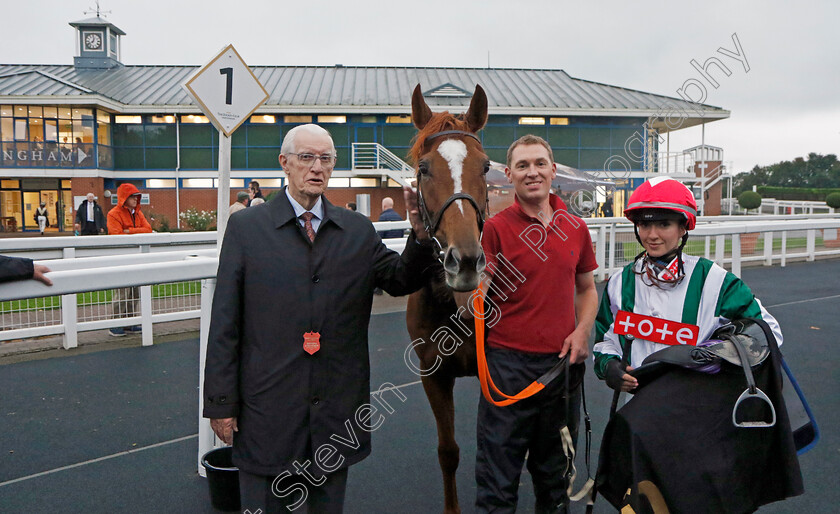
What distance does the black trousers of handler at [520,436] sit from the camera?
7.27 ft

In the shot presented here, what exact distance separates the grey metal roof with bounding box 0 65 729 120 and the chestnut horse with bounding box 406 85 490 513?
855 inches

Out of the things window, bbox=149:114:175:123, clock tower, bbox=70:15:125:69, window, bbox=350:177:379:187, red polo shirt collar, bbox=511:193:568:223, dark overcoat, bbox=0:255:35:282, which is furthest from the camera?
clock tower, bbox=70:15:125:69

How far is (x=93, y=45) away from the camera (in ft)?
94.9

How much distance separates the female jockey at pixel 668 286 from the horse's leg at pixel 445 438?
0.93m

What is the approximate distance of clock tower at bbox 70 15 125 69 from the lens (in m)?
28.8

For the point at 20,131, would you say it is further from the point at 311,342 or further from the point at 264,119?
the point at 311,342

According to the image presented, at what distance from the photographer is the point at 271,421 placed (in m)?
1.95

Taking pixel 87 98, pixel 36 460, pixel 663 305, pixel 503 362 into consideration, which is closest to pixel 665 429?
pixel 663 305

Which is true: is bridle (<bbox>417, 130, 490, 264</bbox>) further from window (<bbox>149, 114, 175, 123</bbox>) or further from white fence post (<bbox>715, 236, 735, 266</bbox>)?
window (<bbox>149, 114, 175, 123</bbox>)

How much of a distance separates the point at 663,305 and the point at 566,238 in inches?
19.3

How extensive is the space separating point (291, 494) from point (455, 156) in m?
1.42

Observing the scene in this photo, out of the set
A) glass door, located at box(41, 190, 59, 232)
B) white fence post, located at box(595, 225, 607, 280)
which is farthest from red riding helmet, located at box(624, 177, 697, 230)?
glass door, located at box(41, 190, 59, 232)

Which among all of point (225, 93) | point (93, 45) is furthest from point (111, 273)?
point (93, 45)

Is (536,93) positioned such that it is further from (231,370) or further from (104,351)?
(231,370)
